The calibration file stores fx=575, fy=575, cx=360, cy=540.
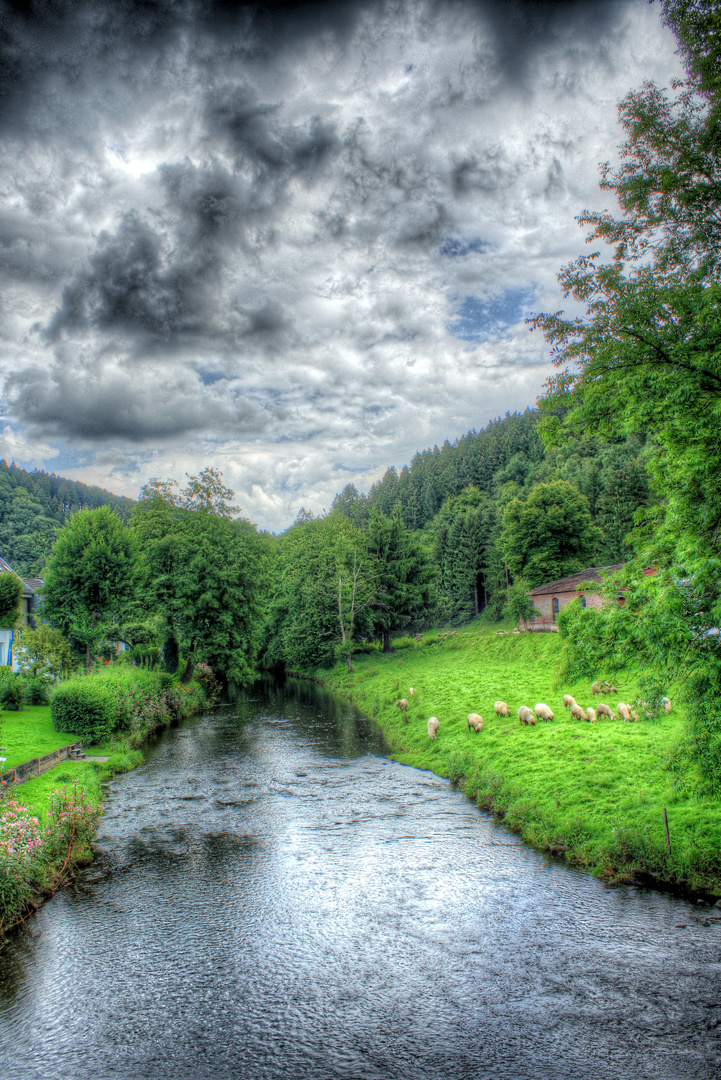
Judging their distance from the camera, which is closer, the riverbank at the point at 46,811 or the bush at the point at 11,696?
the riverbank at the point at 46,811

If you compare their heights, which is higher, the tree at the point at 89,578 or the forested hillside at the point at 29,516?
the forested hillside at the point at 29,516

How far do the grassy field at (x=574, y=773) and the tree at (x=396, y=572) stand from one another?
2204cm

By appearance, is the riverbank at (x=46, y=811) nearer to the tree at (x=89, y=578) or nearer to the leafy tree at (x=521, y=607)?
the tree at (x=89, y=578)

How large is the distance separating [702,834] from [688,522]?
7.10 meters

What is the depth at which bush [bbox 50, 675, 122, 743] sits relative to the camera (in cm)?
2419

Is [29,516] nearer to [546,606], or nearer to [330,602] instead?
[330,602]

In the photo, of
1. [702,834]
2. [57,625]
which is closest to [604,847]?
[702,834]

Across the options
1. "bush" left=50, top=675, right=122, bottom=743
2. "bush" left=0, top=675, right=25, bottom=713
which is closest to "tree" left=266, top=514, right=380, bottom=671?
"bush" left=0, top=675, right=25, bottom=713

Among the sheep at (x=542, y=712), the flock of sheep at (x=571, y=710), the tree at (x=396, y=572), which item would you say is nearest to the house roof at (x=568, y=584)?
the tree at (x=396, y=572)

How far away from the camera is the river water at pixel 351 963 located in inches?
303

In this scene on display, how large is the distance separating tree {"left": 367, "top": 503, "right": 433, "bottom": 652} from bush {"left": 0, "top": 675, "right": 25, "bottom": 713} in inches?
1256

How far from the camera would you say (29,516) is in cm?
11862

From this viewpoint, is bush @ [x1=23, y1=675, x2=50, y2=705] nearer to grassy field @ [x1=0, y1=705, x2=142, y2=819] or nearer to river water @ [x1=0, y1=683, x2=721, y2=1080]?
grassy field @ [x1=0, y1=705, x2=142, y2=819]

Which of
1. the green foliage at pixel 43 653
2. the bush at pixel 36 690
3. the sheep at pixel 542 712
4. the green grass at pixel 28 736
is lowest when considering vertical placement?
the sheep at pixel 542 712
